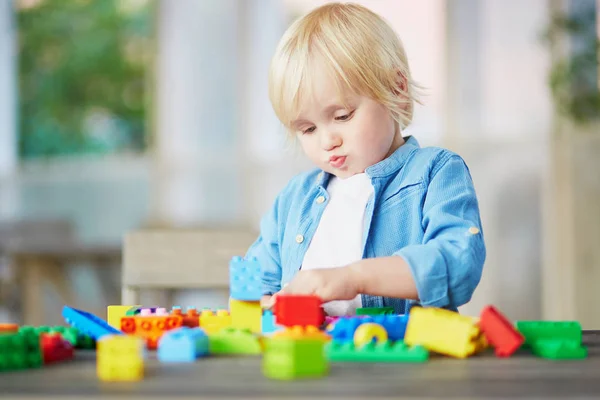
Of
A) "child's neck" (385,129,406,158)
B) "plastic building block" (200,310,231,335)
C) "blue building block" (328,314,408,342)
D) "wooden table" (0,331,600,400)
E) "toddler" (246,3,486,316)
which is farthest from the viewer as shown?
"child's neck" (385,129,406,158)

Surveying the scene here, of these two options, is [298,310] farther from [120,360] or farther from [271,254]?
[271,254]

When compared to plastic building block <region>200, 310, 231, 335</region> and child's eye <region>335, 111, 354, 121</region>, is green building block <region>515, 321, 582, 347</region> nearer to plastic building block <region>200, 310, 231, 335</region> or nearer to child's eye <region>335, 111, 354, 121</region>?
plastic building block <region>200, 310, 231, 335</region>

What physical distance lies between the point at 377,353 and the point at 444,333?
72 mm

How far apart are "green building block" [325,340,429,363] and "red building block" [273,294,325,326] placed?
0.09 meters

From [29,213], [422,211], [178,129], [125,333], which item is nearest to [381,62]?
[422,211]

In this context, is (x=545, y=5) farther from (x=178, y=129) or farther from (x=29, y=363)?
(x=29, y=363)

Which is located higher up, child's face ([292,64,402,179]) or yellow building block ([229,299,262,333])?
child's face ([292,64,402,179])

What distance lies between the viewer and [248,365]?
2.17 feet

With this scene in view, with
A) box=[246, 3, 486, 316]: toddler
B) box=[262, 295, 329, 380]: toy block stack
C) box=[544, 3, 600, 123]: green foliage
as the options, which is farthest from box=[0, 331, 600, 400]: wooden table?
box=[544, 3, 600, 123]: green foliage

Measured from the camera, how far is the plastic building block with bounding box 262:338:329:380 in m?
0.59

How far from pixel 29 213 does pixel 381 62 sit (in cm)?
431

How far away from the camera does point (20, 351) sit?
0.66 m

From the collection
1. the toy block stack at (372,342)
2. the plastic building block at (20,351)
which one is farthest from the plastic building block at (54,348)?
the toy block stack at (372,342)

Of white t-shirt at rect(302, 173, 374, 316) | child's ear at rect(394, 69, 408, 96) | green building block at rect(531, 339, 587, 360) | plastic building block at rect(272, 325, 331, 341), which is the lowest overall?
green building block at rect(531, 339, 587, 360)
